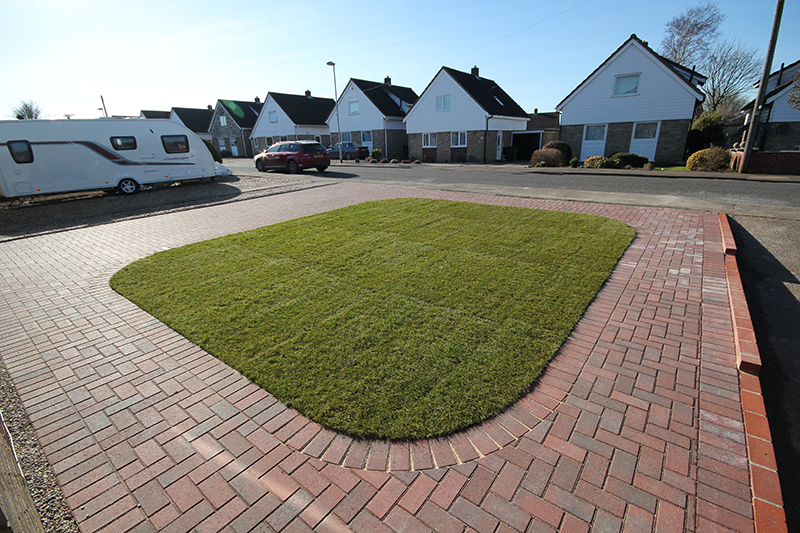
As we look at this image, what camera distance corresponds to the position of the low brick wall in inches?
625

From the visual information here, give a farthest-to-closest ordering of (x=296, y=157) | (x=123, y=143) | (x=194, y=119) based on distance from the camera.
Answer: (x=194, y=119)
(x=296, y=157)
(x=123, y=143)

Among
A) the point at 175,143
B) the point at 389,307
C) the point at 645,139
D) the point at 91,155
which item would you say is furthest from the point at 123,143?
the point at 645,139

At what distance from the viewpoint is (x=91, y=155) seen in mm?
13523

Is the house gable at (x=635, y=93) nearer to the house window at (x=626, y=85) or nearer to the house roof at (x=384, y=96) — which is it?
the house window at (x=626, y=85)

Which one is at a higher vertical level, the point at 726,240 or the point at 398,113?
the point at 398,113

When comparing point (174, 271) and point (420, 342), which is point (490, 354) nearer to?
point (420, 342)

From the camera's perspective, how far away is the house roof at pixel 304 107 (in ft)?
132

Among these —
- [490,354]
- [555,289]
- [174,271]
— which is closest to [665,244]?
[555,289]

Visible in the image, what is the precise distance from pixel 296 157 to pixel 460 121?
52.1 ft

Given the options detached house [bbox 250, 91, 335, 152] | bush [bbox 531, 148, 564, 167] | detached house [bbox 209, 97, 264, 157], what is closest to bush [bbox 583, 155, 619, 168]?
bush [bbox 531, 148, 564, 167]

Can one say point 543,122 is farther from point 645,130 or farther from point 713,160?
point 713,160

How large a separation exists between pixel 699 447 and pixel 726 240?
562 cm

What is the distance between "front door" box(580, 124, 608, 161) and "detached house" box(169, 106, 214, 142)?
46.1 m

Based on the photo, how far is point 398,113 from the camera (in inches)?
1453
